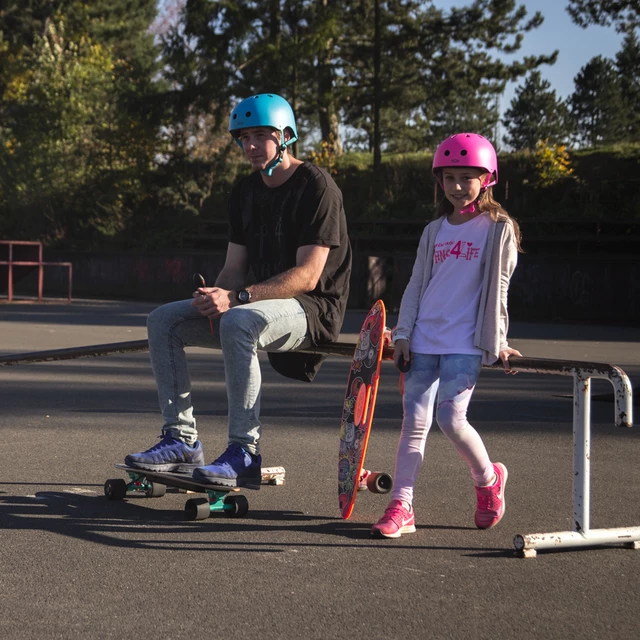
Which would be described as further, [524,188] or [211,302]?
[524,188]

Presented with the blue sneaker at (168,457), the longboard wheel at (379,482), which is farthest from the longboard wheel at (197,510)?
the longboard wheel at (379,482)

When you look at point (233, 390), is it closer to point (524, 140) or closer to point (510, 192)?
point (510, 192)

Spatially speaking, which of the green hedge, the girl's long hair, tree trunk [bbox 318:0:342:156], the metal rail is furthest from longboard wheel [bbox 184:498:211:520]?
tree trunk [bbox 318:0:342:156]

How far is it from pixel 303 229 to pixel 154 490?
1415 mm

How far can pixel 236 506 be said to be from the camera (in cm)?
470

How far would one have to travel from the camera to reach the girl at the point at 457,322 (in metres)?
4.46

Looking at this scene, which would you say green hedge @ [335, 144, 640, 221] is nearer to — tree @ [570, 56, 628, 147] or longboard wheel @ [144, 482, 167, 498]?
longboard wheel @ [144, 482, 167, 498]

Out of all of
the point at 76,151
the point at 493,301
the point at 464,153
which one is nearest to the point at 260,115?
the point at 464,153

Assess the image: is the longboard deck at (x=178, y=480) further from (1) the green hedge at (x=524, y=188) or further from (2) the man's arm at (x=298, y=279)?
(1) the green hedge at (x=524, y=188)

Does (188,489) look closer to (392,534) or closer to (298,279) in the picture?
(392,534)

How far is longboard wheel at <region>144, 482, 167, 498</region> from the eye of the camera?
5.09 metres

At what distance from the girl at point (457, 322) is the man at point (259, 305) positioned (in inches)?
22.8

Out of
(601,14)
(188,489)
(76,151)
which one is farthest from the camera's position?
(76,151)

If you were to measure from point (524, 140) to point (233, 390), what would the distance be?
75.8 metres
